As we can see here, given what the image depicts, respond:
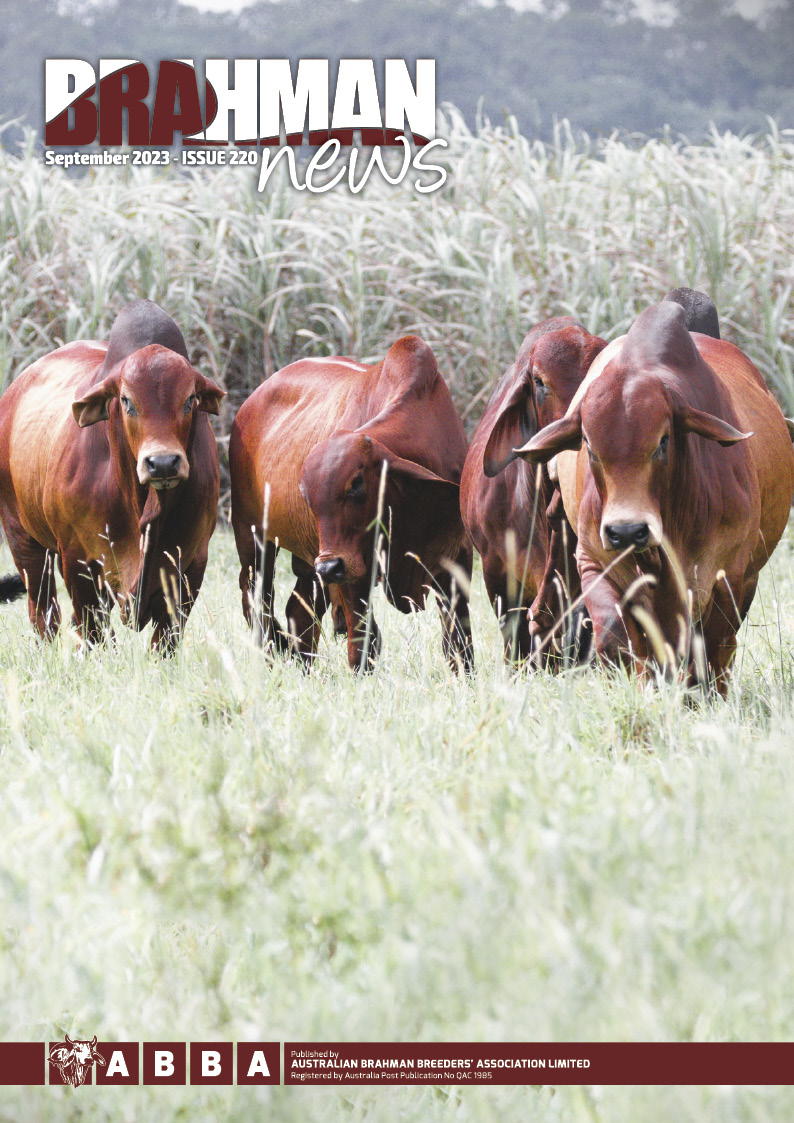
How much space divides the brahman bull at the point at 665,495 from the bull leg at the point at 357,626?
870mm

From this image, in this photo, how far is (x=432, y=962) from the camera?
1.87 meters

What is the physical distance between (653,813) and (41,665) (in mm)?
2349

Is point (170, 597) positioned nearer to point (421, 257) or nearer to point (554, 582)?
point (554, 582)

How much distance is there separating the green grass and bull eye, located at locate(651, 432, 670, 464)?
2.06ft

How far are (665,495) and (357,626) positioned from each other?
4.35ft

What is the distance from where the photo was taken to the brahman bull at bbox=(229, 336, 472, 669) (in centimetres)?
414

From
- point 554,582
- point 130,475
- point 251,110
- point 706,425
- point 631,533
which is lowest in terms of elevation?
point 554,582

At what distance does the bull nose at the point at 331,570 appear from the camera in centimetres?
405

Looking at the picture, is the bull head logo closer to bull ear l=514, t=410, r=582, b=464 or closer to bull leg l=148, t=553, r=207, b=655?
bull ear l=514, t=410, r=582, b=464

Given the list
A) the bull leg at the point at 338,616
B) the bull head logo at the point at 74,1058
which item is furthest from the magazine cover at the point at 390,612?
the bull leg at the point at 338,616

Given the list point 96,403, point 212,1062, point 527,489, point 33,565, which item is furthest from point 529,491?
point 212,1062

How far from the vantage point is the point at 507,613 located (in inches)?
174

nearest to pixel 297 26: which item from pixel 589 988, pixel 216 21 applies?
pixel 216 21

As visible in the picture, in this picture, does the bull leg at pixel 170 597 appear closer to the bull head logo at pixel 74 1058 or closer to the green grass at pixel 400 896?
the green grass at pixel 400 896
